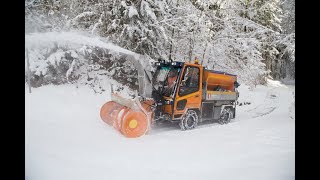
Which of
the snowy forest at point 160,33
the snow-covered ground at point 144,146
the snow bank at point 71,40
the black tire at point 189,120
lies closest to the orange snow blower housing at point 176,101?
the black tire at point 189,120

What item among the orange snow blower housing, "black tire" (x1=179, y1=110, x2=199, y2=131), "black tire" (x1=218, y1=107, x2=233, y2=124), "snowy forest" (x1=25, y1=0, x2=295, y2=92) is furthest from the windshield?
"black tire" (x1=218, y1=107, x2=233, y2=124)

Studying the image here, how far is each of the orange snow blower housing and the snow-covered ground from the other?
197mm

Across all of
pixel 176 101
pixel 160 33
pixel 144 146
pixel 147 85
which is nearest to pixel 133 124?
pixel 144 146

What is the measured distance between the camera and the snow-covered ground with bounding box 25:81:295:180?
3682mm

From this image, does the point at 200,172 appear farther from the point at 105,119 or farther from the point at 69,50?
the point at 69,50

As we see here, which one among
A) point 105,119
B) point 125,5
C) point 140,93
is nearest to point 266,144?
point 140,93

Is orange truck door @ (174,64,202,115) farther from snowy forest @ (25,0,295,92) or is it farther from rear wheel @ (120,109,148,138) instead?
rear wheel @ (120,109,148,138)

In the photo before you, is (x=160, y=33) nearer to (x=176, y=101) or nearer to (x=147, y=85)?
(x=147, y=85)

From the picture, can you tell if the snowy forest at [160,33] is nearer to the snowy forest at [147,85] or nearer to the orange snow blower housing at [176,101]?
the snowy forest at [147,85]

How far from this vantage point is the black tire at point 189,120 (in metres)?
5.16

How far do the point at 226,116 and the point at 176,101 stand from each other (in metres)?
0.94

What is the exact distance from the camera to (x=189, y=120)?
5.31 m

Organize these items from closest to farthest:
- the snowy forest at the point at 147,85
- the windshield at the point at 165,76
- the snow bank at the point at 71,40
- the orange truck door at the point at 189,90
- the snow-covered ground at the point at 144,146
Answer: the snow-covered ground at the point at 144,146
the snowy forest at the point at 147,85
the snow bank at the point at 71,40
the windshield at the point at 165,76
the orange truck door at the point at 189,90
